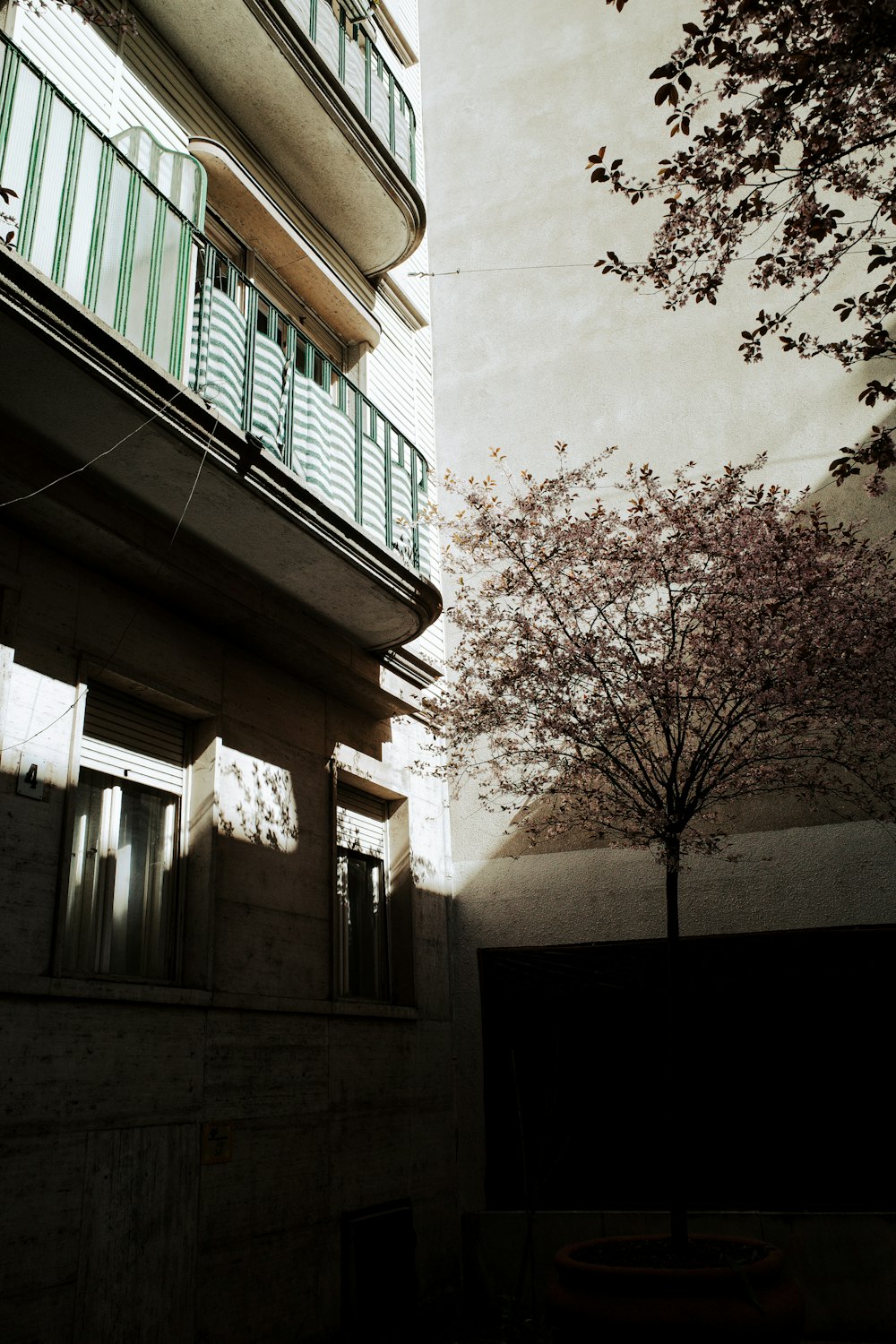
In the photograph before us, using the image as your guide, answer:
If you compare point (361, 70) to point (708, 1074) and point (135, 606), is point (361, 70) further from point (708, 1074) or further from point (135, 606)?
point (708, 1074)

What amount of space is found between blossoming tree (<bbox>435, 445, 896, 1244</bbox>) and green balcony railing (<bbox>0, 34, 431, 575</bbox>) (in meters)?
1.09

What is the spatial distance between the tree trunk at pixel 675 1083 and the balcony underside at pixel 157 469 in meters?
2.97

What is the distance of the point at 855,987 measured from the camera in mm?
8141

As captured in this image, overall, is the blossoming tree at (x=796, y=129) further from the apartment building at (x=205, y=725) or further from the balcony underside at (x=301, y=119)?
the balcony underside at (x=301, y=119)

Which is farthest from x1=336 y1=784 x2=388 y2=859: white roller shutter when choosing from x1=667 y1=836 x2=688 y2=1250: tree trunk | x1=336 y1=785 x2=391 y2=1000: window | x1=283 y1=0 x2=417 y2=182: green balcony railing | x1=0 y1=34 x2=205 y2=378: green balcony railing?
x1=283 y1=0 x2=417 y2=182: green balcony railing

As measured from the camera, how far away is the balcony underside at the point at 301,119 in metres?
8.33

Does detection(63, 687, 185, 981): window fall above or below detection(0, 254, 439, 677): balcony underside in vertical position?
below

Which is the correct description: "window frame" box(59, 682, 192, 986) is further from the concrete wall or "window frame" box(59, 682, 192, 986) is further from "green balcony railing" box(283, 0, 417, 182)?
"green balcony railing" box(283, 0, 417, 182)

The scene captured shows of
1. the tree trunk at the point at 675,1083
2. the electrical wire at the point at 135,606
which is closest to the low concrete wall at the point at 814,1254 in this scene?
the tree trunk at the point at 675,1083

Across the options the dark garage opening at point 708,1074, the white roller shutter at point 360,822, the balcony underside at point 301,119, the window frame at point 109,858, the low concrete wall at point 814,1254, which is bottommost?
the low concrete wall at point 814,1254

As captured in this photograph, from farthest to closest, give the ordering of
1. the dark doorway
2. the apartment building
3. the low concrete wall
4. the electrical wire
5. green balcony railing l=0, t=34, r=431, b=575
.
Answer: the low concrete wall < the dark doorway < green balcony railing l=0, t=34, r=431, b=575 < the electrical wire < the apartment building

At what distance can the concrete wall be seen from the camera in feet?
17.5

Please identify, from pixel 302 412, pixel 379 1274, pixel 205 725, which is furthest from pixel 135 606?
pixel 379 1274

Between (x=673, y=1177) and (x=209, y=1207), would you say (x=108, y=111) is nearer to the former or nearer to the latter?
(x=209, y=1207)
